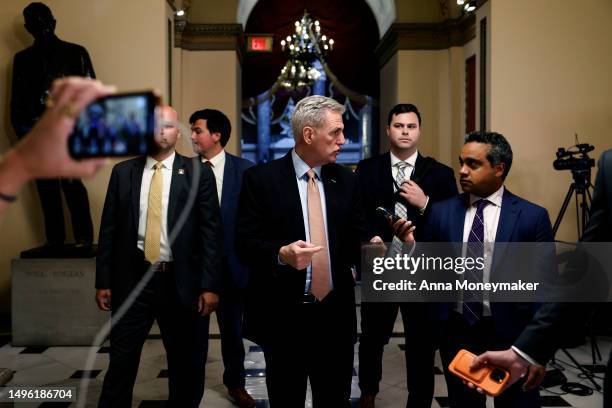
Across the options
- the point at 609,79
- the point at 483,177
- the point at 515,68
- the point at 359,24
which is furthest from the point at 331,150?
the point at 359,24

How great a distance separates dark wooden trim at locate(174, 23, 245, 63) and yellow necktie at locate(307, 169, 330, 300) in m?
7.85

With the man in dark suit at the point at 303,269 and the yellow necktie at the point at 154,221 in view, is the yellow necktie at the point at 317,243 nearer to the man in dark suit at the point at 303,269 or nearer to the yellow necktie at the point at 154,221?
the man in dark suit at the point at 303,269

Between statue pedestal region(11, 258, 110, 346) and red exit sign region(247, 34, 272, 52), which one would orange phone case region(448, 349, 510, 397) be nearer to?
statue pedestal region(11, 258, 110, 346)

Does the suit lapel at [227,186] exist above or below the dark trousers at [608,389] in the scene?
above

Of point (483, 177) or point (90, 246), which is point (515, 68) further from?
point (90, 246)

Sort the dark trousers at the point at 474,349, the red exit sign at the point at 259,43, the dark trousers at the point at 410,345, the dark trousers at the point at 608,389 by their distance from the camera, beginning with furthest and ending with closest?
1. the red exit sign at the point at 259,43
2. the dark trousers at the point at 410,345
3. the dark trousers at the point at 474,349
4. the dark trousers at the point at 608,389

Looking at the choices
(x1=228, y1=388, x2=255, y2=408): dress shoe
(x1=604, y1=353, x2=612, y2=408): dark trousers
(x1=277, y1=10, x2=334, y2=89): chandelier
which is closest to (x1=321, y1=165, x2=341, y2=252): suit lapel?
(x1=604, y1=353, x2=612, y2=408): dark trousers

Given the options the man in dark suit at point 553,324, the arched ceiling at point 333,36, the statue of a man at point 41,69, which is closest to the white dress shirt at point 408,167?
the man in dark suit at point 553,324

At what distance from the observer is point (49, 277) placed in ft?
17.4

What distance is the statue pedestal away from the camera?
529cm

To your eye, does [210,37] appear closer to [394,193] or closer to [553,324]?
[394,193]

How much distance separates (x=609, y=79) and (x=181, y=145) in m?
5.58

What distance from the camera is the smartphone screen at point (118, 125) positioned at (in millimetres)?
735

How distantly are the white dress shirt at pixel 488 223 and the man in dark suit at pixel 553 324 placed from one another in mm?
736
